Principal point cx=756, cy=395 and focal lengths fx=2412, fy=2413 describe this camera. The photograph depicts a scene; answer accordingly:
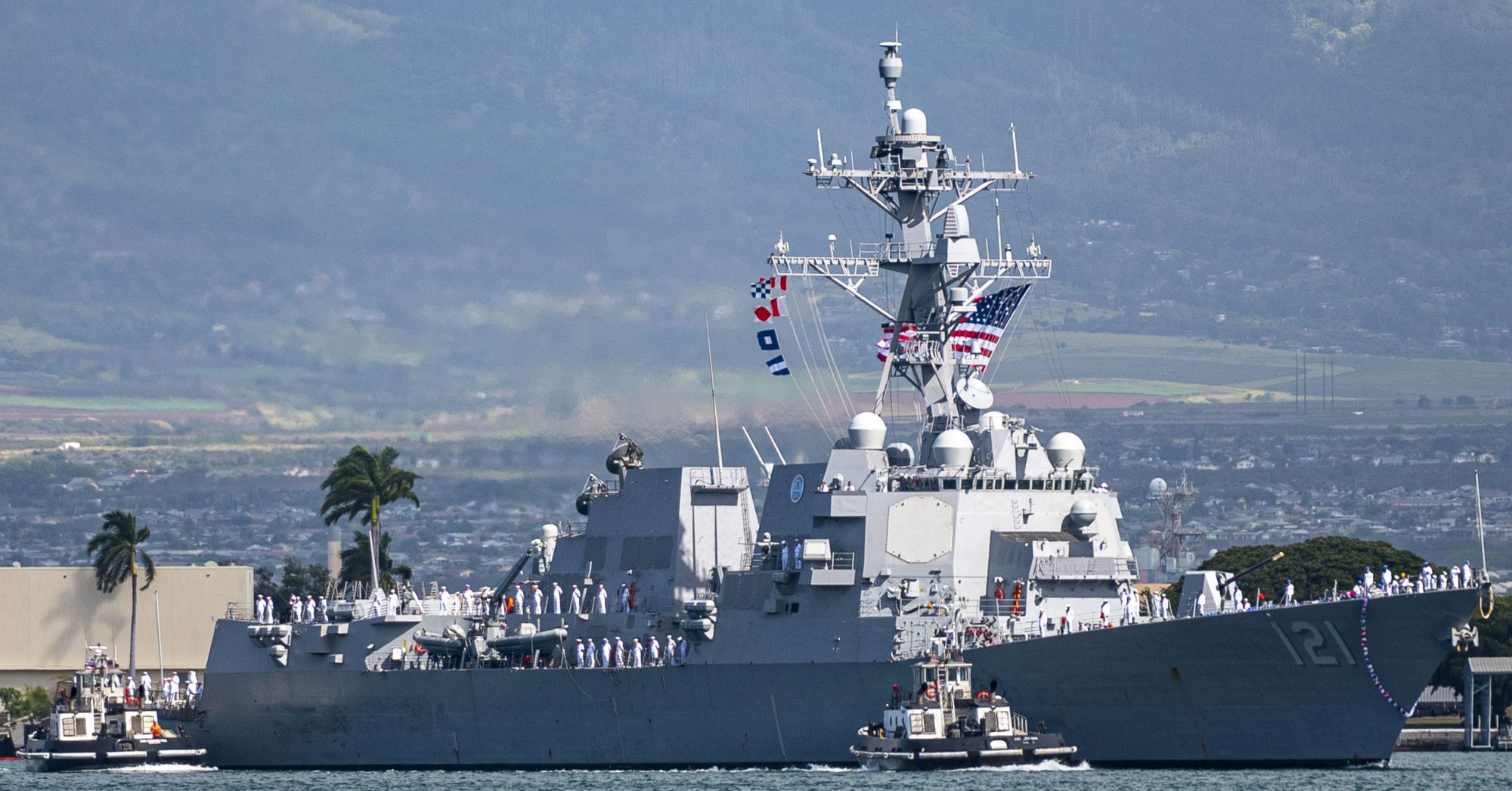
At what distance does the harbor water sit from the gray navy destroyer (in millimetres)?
581

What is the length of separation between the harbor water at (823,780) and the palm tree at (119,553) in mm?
19984

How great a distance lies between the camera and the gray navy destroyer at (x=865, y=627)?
35.2 meters

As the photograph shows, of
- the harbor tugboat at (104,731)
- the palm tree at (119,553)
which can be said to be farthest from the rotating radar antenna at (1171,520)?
the harbor tugboat at (104,731)

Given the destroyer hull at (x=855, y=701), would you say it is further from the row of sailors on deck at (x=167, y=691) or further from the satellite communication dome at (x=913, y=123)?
the satellite communication dome at (x=913, y=123)

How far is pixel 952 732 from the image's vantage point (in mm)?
35312

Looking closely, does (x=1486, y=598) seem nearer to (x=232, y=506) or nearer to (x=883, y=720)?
(x=883, y=720)

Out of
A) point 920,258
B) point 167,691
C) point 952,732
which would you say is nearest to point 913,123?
point 920,258

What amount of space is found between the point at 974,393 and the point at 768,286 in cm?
448

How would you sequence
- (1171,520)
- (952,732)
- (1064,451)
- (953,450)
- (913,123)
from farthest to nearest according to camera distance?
(1171,520) < (913,123) < (1064,451) < (953,450) < (952,732)

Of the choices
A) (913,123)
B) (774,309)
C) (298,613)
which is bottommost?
(298,613)

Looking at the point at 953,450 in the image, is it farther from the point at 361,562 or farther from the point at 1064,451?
the point at 361,562

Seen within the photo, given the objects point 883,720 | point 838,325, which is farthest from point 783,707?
point 838,325

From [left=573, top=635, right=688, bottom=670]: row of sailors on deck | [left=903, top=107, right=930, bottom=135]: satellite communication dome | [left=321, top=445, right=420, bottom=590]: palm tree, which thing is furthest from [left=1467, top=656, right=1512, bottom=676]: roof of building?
[left=321, top=445, right=420, bottom=590]: palm tree

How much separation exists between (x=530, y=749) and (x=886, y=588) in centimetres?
875
